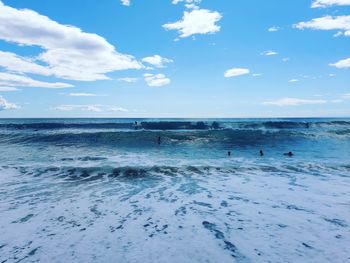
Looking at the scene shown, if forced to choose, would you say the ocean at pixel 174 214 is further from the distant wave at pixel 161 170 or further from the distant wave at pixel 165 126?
the distant wave at pixel 165 126

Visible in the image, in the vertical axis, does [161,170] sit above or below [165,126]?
below

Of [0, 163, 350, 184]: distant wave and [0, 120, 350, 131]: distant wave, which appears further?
[0, 120, 350, 131]: distant wave

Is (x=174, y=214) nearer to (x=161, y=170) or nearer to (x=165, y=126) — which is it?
(x=161, y=170)

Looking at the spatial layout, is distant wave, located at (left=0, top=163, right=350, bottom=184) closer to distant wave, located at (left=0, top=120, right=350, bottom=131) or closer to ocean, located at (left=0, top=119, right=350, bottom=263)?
ocean, located at (left=0, top=119, right=350, bottom=263)

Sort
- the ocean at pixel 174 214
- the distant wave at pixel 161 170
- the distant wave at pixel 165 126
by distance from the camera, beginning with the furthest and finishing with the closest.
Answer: the distant wave at pixel 165 126 < the distant wave at pixel 161 170 < the ocean at pixel 174 214

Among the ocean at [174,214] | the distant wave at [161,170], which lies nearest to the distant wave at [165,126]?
the distant wave at [161,170]

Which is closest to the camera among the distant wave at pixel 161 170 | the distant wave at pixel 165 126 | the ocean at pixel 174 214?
the ocean at pixel 174 214

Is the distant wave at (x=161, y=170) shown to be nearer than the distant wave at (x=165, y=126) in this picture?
Yes

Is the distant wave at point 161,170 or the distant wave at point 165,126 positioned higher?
the distant wave at point 165,126

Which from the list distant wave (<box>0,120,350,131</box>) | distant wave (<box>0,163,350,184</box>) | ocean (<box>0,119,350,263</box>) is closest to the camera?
ocean (<box>0,119,350,263</box>)

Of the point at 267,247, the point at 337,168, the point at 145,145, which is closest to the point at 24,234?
the point at 267,247

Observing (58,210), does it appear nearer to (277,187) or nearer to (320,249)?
(320,249)

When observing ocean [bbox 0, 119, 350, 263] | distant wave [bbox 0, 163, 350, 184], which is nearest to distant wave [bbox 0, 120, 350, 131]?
distant wave [bbox 0, 163, 350, 184]

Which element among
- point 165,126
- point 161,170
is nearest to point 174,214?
point 161,170
